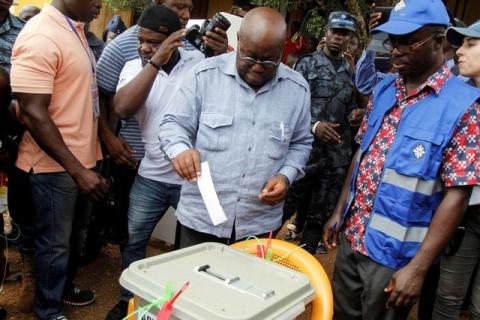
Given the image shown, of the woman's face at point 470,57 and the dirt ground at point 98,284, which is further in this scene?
the dirt ground at point 98,284

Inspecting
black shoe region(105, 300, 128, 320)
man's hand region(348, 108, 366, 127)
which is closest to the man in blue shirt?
black shoe region(105, 300, 128, 320)

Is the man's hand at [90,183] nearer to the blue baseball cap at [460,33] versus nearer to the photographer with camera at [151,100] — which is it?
the photographer with camera at [151,100]

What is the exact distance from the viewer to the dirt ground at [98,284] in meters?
2.94

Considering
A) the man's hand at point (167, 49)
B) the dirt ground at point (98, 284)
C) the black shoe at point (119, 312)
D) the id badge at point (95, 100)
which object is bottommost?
the dirt ground at point (98, 284)

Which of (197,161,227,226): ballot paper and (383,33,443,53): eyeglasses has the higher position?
(383,33,443,53): eyeglasses

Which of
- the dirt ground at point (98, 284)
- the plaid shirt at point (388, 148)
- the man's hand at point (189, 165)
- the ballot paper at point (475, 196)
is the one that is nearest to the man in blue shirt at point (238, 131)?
the man's hand at point (189, 165)

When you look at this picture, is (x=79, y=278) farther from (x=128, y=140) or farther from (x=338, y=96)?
(x=338, y=96)

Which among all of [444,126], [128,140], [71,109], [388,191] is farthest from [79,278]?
[444,126]

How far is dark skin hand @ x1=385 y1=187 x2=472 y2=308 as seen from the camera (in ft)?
5.68

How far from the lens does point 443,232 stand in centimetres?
174

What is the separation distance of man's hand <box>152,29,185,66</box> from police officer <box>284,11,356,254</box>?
1502 millimetres

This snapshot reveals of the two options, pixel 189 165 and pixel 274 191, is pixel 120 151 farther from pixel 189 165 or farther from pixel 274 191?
pixel 274 191

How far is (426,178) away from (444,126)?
22cm

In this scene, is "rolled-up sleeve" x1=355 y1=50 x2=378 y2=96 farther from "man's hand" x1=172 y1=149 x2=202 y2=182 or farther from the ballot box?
the ballot box
